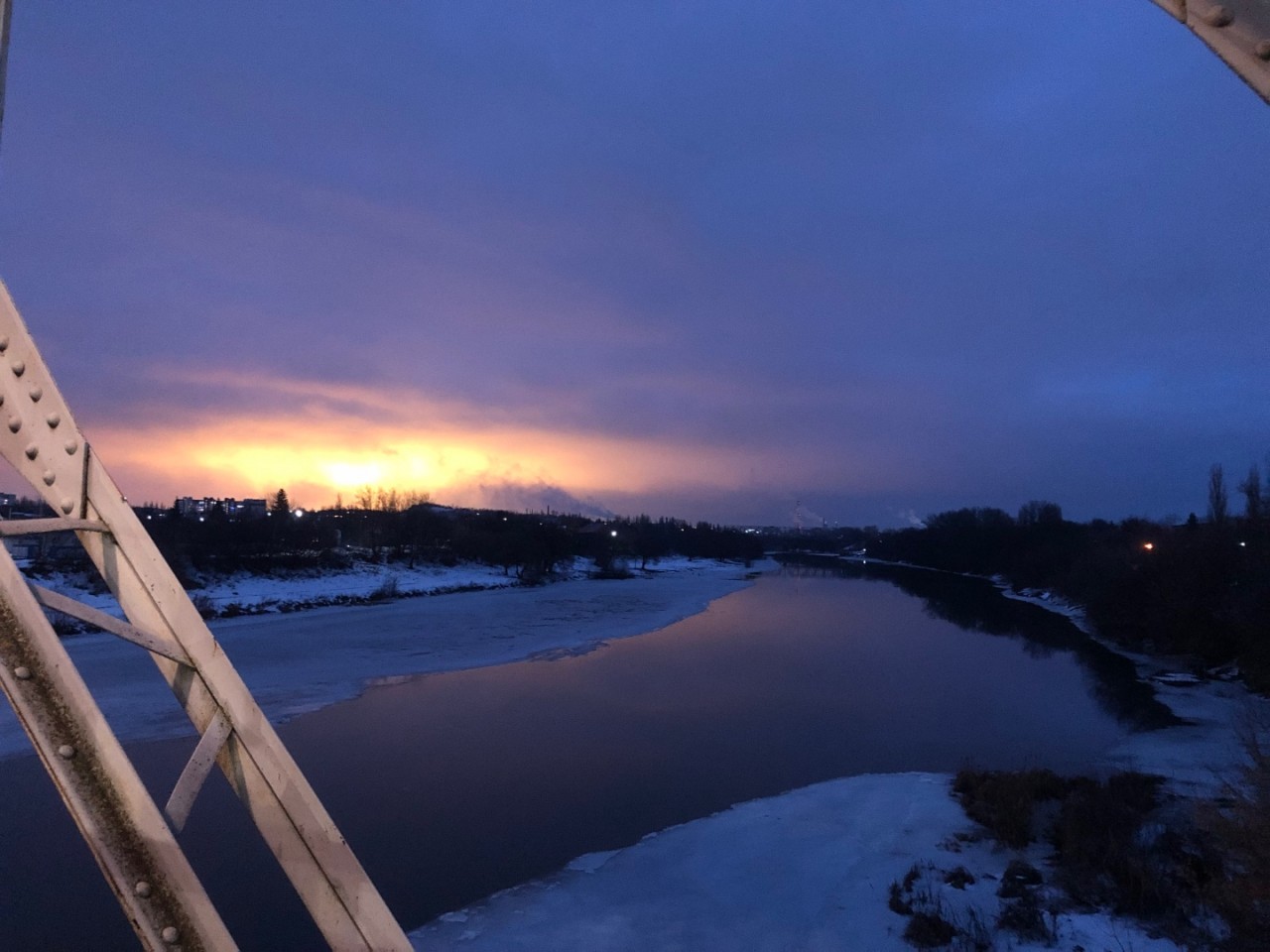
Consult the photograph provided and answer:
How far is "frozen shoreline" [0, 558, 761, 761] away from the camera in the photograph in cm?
1414

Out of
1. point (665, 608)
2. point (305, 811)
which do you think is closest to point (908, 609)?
point (665, 608)

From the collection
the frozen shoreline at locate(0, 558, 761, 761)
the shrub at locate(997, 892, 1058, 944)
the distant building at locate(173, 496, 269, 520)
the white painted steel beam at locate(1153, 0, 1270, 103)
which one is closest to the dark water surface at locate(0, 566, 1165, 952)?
the frozen shoreline at locate(0, 558, 761, 761)

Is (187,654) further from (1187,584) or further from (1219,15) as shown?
(1187,584)

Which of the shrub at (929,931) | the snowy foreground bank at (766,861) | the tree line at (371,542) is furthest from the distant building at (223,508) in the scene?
the shrub at (929,931)

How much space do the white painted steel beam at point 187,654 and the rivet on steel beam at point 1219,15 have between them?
1745 mm

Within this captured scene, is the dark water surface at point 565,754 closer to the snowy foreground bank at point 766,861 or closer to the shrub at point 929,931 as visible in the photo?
the snowy foreground bank at point 766,861

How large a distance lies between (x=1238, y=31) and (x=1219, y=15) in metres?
0.03

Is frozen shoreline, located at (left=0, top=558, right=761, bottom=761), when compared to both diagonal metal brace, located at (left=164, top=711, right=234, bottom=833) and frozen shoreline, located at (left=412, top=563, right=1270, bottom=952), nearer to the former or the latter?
frozen shoreline, located at (left=412, top=563, right=1270, bottom=952)

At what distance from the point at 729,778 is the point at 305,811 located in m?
10.8

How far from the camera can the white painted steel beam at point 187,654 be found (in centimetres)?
131

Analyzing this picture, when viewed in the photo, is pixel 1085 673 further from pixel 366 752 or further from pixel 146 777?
pixel 146 777

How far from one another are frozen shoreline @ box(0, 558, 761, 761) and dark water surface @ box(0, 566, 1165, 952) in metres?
1.11

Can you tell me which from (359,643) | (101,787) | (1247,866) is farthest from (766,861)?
(359,643)

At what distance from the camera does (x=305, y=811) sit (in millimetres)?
1312
